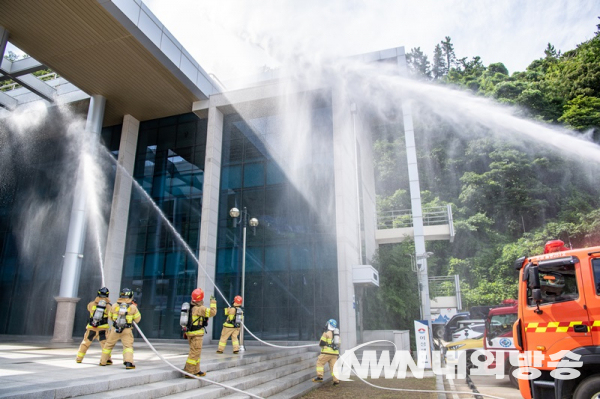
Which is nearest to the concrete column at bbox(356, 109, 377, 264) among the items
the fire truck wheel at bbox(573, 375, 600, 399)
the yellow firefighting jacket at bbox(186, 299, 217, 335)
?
the yellow firefighting jacket at bbox(186, 299, 217, 335)

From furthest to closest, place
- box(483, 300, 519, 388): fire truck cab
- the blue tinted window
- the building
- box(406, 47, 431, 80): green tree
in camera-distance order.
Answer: box(406, 47, 431, 80): green tree < the blue tinted window < the building < box(483, 300, 519, 388): fire truck cab

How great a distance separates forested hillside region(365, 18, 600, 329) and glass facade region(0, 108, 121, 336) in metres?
25.1

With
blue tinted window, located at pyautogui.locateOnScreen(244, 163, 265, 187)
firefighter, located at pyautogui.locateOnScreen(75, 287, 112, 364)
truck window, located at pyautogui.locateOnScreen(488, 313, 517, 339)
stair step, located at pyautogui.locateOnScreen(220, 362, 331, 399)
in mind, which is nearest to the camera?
stair step, located at pyautogui.locateOnScreen(220, 362, 331, 399)

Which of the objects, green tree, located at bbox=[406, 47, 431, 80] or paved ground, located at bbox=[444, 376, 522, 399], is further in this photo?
green tree, located at bbox=[406, 47, 431, 80]

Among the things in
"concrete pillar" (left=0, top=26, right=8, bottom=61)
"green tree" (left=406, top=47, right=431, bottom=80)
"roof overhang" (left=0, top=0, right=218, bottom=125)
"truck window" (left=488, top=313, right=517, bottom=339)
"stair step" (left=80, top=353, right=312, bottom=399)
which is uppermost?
"green tree" (left=406, top=47, right=431, bottom=80)

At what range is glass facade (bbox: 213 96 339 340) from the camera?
683 inches

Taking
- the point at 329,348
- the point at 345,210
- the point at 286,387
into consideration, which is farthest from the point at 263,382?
the point at 345,210

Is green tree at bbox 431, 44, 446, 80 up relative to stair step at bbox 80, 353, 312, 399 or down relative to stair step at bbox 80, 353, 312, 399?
up

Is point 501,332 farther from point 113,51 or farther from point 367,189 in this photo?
point 113,51

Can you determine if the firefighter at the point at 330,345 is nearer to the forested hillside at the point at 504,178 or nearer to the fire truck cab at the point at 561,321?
the fire truck cab at the point at 561,321

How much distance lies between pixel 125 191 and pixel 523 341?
20.5 m

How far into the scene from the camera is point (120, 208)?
20.9m

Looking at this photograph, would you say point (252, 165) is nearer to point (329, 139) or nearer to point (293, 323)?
point (329, 139)

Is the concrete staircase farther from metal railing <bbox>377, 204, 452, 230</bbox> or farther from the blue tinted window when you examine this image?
metal railing <bbox>377, 204, 452, 230</bbox>
